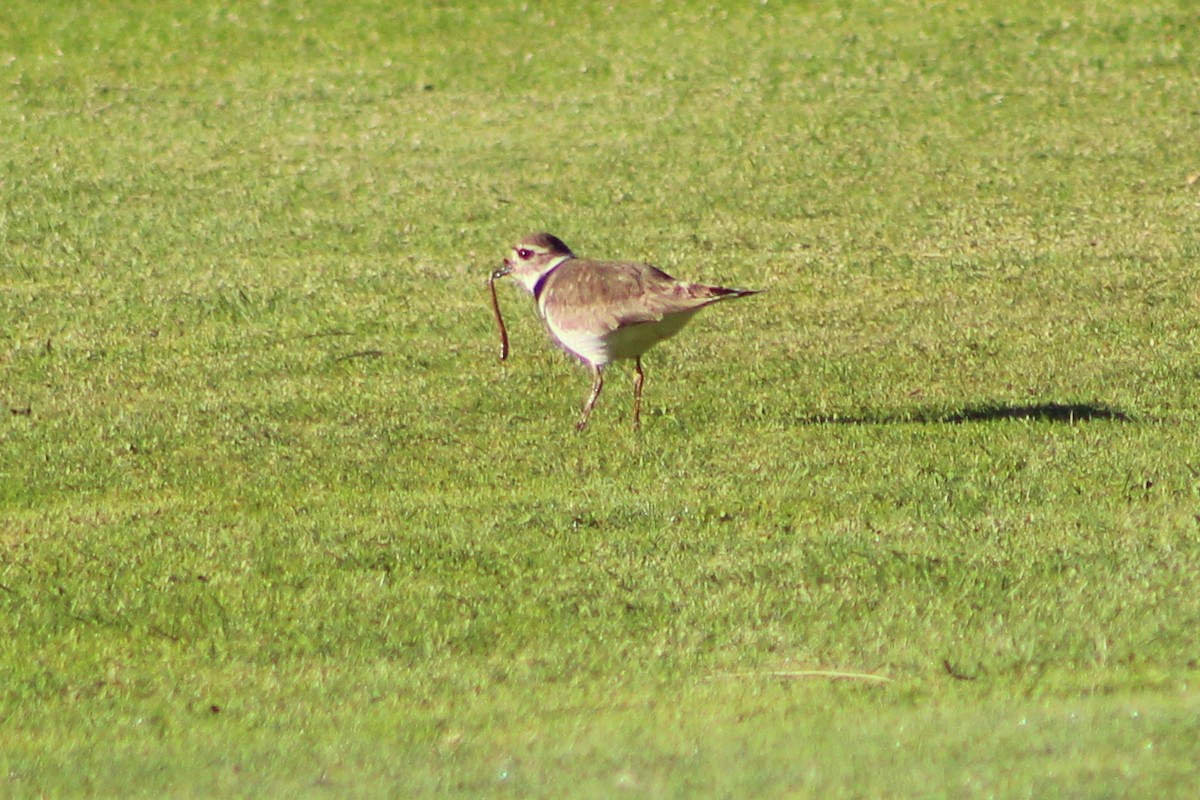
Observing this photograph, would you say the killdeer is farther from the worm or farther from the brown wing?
the worm

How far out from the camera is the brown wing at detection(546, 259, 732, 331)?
388 inches

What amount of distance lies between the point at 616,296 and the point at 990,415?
7.02 ft

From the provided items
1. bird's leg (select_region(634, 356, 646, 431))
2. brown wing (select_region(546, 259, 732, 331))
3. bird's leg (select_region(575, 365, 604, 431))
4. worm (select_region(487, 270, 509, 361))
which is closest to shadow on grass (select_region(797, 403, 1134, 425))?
bird's leg (select_region(634, 356, 646, 431))

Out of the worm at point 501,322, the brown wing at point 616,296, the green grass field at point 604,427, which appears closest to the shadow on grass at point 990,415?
the green grass field at point 604,427

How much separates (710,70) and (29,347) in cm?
1104

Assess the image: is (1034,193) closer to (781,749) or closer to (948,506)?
(948,506)

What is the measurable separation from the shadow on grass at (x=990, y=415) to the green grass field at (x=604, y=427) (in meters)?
0.07

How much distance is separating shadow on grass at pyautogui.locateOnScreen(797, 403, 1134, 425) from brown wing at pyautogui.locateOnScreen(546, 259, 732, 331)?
102cm

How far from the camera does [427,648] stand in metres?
6.98

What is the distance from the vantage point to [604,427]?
10.3 meters

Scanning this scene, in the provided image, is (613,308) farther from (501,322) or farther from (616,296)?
(501,322)

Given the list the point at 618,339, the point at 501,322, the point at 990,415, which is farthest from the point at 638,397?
the point at 990,415

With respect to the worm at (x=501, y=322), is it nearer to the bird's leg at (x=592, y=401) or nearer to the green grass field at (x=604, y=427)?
the green grass field at (x=604, y=427)

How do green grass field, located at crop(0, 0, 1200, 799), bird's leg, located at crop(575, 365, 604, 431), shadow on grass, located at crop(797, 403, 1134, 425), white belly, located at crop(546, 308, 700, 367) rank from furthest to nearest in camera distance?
bird's leg, located at crop(575, 365, 604, 431) → shadow on grass, located at crop(797, 403, 1134, 425) → white belly, located at crop(546, 308, 700, 367) → green grass field, located at crop(0, 0, 1200, 799)
